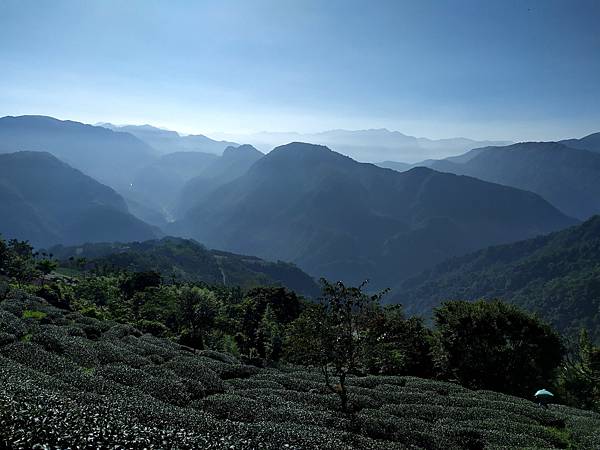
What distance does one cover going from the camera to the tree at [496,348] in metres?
47.3

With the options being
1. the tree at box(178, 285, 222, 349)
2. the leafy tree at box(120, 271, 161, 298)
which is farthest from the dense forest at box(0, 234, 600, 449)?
the leafy tree at box(120, 271, 161, 298)

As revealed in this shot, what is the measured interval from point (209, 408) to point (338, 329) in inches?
325

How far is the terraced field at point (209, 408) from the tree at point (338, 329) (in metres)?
3.15

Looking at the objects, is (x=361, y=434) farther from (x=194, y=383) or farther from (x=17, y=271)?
(x=17, y=271)

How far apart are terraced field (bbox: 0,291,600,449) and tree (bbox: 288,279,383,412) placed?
3147 mm

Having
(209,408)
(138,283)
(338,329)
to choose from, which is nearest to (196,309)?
(209,408)

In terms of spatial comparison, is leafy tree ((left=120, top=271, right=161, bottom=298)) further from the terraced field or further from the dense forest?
the terraced field

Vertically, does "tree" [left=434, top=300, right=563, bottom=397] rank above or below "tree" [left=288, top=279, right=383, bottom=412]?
below

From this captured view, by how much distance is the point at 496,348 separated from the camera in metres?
47.2

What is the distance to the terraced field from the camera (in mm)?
13688

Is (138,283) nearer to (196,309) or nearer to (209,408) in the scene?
(196,309)

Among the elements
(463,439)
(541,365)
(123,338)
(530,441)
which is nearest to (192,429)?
(463,439)

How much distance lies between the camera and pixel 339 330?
26391mm

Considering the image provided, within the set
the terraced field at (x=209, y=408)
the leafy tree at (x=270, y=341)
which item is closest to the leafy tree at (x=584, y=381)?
the terraced field at (x=209, y=408)
